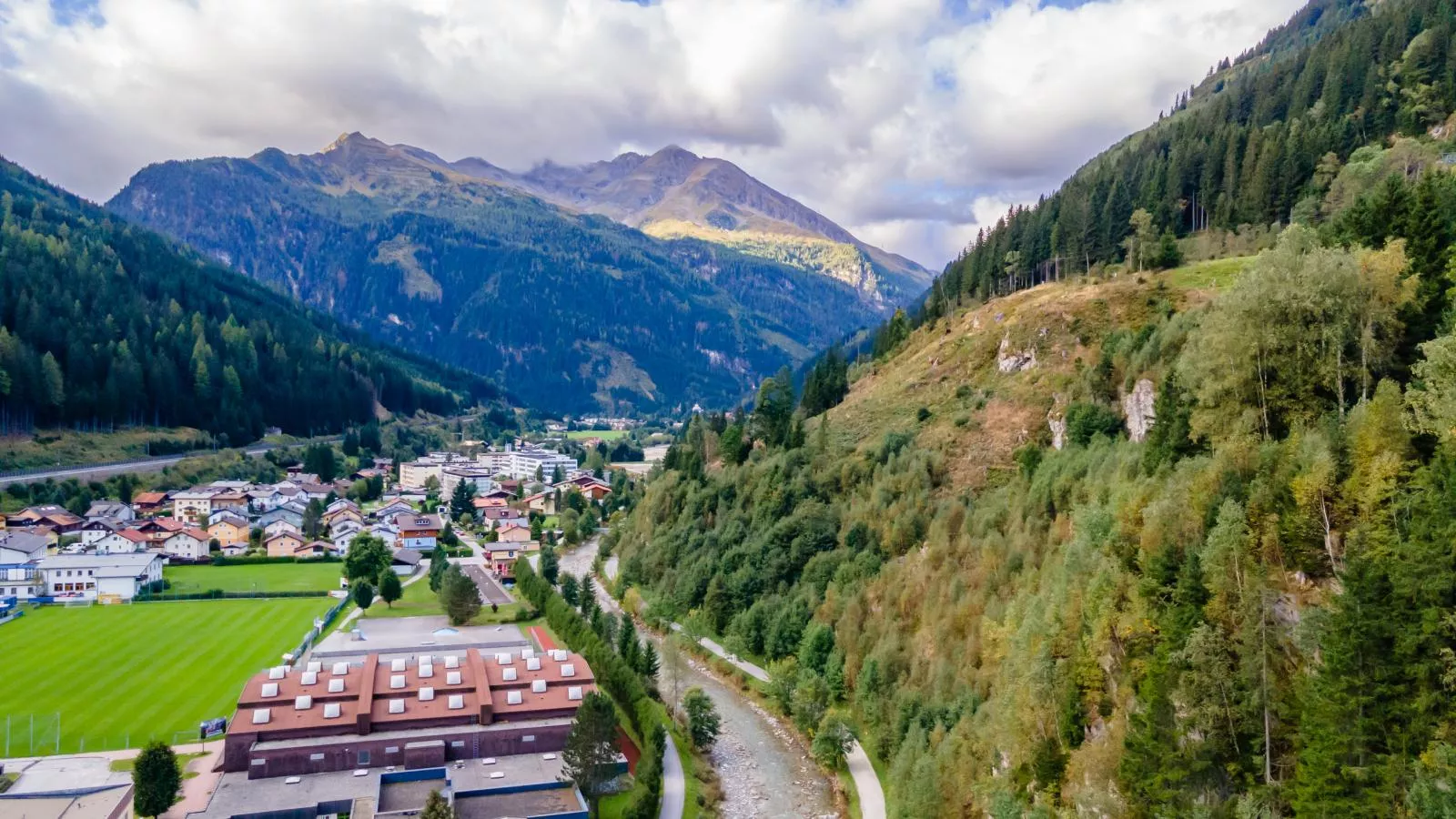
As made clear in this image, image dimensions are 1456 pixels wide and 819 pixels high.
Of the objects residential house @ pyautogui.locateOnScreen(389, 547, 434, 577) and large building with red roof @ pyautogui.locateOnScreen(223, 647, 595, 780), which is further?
residential house @ pyautogui.locateOnScreen(389, 547, 434, 577)

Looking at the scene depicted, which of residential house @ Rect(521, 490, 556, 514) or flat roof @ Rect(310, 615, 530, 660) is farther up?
residential house @ Rect(521, 490, 556, 514)

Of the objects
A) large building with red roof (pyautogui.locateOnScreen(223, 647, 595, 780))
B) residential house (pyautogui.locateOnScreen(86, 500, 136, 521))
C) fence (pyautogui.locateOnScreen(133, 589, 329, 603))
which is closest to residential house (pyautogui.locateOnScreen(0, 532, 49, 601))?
fence (pyautogui.locateOnScreen(133, 589, 329, 603))

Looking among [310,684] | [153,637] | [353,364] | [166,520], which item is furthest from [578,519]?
[353,364]

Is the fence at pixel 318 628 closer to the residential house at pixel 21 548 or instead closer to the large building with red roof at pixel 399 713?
the large building with red roof at pixel 399 713

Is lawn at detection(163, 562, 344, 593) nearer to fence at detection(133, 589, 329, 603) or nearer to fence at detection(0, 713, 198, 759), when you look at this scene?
fence at detection(133, 589, 329, 603)

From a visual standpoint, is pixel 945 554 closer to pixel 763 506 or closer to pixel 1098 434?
pixel 1098 434

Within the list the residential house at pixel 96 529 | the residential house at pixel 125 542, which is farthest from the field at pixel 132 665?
the residential house at pixel 96 529
